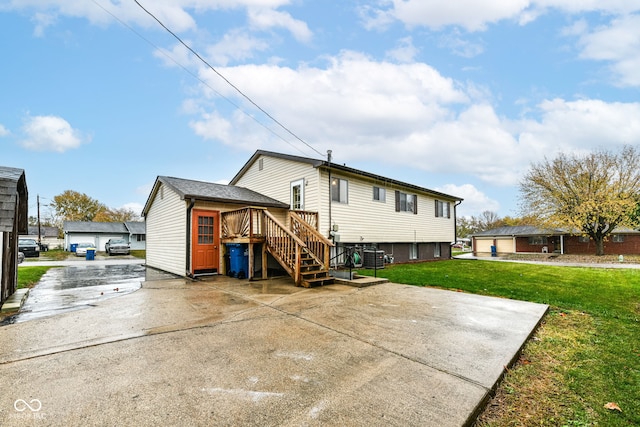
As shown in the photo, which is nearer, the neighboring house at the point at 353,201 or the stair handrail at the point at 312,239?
the stair handrail at the point at 312,239

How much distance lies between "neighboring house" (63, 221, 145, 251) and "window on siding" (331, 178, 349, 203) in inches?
1311

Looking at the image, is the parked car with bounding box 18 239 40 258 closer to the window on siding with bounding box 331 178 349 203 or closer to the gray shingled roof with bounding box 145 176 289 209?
the gray shingled roof with bounding box 145 176 289 209

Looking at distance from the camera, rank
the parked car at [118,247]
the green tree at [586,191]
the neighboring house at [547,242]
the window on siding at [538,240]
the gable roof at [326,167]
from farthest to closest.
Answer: the window on siding at [538,240]
the neighboring house at [547,242]
the parked car at [118,247]
the green tree at [586,191]
the gable roof at [326,167]

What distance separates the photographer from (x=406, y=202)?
16297mm

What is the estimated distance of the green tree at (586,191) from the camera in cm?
2175

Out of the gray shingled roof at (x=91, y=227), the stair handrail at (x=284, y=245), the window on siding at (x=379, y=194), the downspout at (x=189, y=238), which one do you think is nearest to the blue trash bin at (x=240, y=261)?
the stair handrail at (x=284, y=245)

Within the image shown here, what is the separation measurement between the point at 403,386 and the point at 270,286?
5.60 meters

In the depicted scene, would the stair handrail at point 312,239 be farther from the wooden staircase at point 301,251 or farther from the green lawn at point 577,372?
the green lawn at point 577,372

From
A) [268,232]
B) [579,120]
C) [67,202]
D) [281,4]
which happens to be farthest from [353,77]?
[67,202]

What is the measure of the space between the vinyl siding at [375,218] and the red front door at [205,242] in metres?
4.07

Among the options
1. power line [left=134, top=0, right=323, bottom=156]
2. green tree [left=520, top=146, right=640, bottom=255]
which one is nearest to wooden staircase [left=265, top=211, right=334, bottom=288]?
power line [left=134, top=0, right=323, bottom=156]

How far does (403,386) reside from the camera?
2.59m

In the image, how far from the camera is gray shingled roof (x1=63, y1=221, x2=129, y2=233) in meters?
34.6
